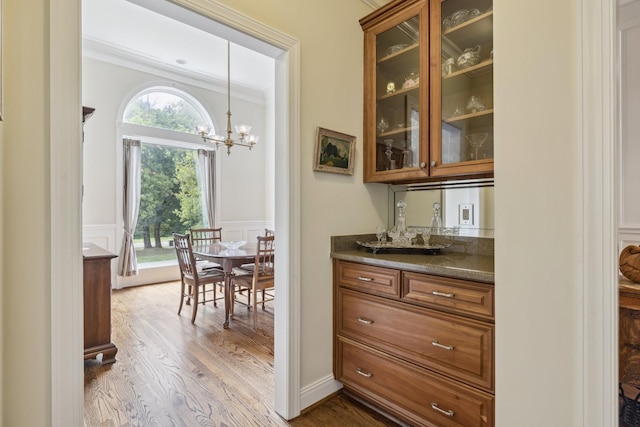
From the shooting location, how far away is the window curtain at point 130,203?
4.48m

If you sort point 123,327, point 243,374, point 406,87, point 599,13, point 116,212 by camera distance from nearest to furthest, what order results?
point 599,13 < point 406,87 < point 243,374 < point 123,327 < point 116,212

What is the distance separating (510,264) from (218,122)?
5.28 metres

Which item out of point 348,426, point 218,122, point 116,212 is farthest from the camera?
point 218,122

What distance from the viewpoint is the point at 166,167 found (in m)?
5.04

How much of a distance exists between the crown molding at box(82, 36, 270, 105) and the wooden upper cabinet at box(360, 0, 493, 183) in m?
3.82

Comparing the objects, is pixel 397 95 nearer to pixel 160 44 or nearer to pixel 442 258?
pixel 442 258

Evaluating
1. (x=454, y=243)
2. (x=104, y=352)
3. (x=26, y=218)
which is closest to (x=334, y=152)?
(x=454, y=243)

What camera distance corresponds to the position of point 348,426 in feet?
5.59

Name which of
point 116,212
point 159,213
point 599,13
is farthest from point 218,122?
point 599,13

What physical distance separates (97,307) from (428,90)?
9.60ft

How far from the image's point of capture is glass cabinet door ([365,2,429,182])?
1.94m

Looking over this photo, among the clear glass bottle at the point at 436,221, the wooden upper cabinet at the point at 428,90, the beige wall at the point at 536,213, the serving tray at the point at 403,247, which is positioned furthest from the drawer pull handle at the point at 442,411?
the wooden upper cabinet at the point at 428,90

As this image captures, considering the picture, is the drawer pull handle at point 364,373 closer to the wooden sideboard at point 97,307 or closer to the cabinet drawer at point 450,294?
the cabinet drawer at point 450,294

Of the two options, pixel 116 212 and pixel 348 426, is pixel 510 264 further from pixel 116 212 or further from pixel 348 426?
pixel 116 212
